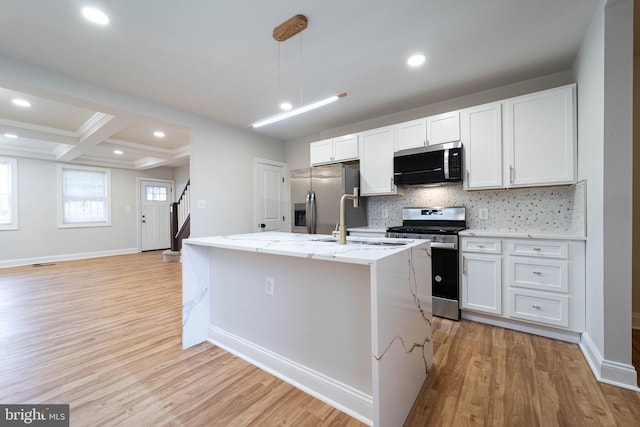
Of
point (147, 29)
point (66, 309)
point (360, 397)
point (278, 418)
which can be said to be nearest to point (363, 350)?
point (360, 397)

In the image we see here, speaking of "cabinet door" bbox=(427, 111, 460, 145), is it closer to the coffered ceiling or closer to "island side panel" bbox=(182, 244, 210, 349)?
the coffered ceiling

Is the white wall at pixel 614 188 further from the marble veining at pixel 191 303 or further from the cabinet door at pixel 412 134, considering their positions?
the marble veining at pixel 191 303

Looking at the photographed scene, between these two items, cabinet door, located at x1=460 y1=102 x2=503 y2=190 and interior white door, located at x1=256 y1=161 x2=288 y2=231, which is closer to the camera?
cabinet door, located at x1=460 y1=102 x2=503 y2=190

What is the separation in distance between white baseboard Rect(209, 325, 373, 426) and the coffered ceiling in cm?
242

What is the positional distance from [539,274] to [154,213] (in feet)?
28.7

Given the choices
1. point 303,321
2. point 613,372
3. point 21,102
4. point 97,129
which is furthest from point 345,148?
point 21,102

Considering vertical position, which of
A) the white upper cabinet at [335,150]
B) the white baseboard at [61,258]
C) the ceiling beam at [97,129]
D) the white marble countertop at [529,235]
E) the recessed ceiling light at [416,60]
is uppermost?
the recessed ceiling light at [416,60]

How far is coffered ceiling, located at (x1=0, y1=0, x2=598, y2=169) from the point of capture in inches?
74.2

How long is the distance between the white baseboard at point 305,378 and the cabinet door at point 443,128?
106 inches

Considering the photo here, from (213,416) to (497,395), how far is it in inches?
66.2

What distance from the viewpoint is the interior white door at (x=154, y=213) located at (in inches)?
304

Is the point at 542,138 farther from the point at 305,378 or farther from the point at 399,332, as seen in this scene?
the point at 305,378

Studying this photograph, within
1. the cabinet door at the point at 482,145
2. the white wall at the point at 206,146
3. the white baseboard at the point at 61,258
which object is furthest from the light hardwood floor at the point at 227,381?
the white baseboard at the point at 61,258

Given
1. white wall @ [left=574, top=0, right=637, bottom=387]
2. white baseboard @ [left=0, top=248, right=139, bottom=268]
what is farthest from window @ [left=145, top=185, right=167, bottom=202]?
white wall @ [left=574, top=0, right=637, bottom=387]
